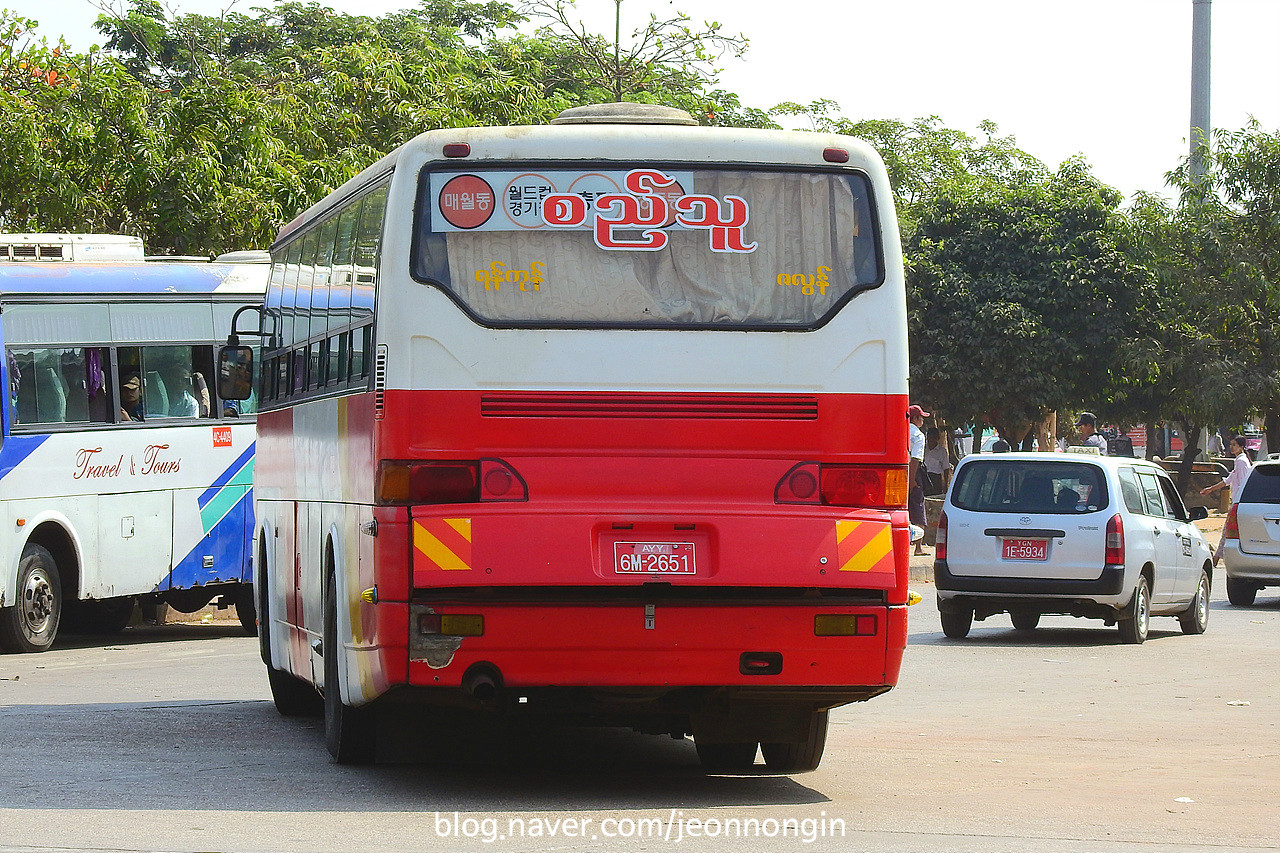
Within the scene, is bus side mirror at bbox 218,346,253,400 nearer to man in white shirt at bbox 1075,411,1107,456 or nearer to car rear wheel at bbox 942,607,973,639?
car rear wheel at bbox 942,607,973,639

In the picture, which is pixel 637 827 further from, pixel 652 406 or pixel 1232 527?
pixel 1232 527

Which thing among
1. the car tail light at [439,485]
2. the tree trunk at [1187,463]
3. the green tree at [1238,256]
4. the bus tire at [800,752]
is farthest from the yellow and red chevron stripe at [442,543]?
the tree trunk at [1187,463]

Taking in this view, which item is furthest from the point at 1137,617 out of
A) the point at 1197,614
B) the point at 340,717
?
the point at 340,717

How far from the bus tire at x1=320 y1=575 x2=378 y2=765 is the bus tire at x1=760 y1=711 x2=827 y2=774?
187cm

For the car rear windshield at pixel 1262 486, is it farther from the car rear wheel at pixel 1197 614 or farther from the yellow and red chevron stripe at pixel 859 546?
the yellow and red chevron stripe at pixel 859 546

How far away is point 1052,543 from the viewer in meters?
17.5

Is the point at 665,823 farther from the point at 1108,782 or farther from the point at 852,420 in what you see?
the point at 1108,782

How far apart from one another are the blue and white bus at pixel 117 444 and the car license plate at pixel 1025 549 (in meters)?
7.07

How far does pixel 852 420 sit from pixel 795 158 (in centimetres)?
115

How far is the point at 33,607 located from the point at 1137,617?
31.4 feet

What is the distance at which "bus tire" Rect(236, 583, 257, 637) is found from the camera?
19578 millimetres

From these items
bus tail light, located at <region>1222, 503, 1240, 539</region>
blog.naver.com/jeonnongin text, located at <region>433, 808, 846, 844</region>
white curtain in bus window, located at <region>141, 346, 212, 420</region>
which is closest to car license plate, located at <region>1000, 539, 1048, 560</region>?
bus tail light, located at <region>1222, 503, 1240, 539</region>

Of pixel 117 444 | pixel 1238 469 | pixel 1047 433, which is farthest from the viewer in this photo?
pixel 1047 433

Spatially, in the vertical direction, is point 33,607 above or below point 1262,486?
below
